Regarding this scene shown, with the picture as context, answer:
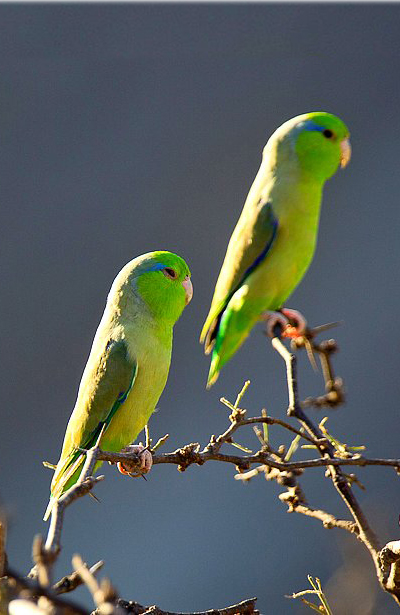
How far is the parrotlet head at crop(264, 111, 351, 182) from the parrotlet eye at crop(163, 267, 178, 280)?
0.96 feet

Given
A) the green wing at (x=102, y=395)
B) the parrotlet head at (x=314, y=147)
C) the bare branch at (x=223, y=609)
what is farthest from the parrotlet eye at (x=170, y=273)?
the bare branch at (x=223, y=609)

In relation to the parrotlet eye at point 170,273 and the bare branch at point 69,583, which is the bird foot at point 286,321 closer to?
the parrotlet eye at point 170,273

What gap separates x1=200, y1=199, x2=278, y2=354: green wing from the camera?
1.08 meters

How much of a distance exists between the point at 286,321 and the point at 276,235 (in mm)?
120

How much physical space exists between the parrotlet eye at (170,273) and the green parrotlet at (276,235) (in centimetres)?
22

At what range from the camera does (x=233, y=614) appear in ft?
3.19

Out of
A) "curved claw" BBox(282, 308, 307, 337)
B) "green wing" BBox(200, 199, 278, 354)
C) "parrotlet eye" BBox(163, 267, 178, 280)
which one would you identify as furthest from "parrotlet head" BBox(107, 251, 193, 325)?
"curved claw" BBox(282, 308, 307, 337)

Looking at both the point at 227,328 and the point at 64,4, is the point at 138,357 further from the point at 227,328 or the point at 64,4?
the point at 64,4

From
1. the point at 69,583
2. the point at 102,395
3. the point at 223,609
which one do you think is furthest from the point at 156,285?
the point at 69,583

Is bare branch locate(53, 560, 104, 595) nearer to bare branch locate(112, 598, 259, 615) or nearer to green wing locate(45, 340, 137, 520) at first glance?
bare branch locate(112, 598, 259, 615)

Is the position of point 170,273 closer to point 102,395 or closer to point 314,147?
point 102,395

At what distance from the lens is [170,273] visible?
4.44 ft

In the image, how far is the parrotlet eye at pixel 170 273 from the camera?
1347mm

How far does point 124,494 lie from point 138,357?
2276mm
